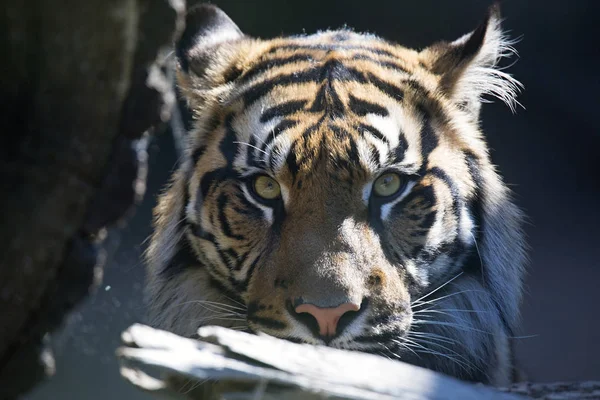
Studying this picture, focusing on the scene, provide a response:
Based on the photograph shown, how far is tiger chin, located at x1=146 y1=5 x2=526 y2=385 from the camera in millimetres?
2428

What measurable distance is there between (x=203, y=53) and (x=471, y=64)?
3.57 ft

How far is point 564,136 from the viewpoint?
4.67m

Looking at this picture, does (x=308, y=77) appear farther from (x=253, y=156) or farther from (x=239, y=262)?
(x=239, y=262)

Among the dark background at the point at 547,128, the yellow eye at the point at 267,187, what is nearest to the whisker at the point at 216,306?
the yellow eye at the point at 267,187

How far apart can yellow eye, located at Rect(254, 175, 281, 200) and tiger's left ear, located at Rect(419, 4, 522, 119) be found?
818mm

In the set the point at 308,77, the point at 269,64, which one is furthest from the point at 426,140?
the point at 269,64

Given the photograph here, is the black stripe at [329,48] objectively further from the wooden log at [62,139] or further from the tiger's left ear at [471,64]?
the wooden log at [62,139]

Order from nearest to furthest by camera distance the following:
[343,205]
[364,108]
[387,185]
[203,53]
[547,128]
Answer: [343,205] < [387,185] < [364,108] < [203,53] < [547,128]

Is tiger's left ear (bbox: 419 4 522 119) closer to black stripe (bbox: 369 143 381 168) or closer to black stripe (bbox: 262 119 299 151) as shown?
black stripe (bbox: 369 143 381 168)

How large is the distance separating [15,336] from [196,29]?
6.26 feet

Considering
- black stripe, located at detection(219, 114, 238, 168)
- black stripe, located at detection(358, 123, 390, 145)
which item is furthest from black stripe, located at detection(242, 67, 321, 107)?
black stripe, located at detection(358, 123, 390, 145)

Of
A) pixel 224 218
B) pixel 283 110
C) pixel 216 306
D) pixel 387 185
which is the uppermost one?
pixel 283 110

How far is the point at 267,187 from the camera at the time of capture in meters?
2.68

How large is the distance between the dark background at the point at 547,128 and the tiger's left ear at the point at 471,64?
63.4 inches
